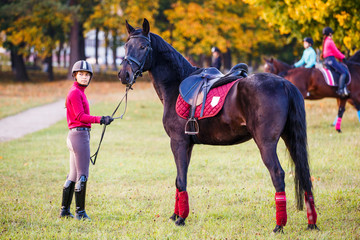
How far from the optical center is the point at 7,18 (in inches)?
1307

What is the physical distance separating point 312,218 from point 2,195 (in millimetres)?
4799

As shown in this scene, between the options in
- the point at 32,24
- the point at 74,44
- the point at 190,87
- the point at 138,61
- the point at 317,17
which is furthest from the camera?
the point at 74,44

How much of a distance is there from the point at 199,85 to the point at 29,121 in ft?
41.2

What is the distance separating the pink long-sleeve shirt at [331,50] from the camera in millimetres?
12133

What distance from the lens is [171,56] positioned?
18.3 ft

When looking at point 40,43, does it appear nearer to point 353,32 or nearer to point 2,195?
point 353,32

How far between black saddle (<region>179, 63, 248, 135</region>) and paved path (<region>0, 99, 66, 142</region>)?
29.1ft

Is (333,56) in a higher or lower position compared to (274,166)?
higher

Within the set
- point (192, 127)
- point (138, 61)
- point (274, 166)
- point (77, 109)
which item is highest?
point (138, 61)

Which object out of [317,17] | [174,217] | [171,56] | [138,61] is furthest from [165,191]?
[317,17]

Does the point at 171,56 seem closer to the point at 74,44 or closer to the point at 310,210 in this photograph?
the point at 310,210

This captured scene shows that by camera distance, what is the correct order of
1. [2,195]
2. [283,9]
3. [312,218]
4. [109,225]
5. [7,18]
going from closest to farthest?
[312,218] → [109,225] → [2,195] → [283,9] → [7,18]

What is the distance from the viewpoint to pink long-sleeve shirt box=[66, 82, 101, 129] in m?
5.41

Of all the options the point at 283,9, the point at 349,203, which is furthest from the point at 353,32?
the point at 349,203
